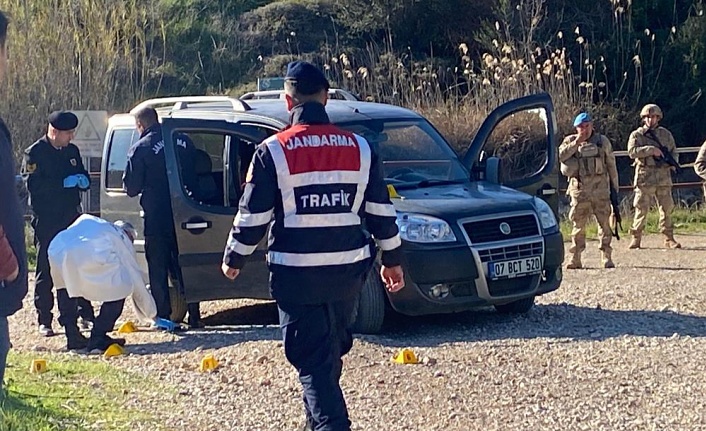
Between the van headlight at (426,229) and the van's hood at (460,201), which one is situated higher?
the van's hood at (460,201)

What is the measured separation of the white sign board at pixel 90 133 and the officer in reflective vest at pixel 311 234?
11.9 m

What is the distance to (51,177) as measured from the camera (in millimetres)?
9781

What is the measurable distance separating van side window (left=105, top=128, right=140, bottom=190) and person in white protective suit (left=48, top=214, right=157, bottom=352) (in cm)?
154

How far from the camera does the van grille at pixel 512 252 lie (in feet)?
29.3

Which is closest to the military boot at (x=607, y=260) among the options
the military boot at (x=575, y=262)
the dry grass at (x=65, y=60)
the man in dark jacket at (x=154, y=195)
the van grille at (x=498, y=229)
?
the military boot at (x=575, y=262)

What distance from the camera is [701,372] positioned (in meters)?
7.41

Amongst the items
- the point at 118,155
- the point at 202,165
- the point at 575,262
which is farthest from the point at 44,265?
the point at 575,262

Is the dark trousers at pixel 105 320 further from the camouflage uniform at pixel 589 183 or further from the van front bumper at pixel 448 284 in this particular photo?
the camouflage uniform at pixel 589 183

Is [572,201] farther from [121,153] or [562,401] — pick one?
[562,401]

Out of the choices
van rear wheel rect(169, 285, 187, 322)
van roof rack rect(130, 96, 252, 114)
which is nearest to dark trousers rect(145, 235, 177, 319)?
van rear wheel rect(169, 285, 187, 322)

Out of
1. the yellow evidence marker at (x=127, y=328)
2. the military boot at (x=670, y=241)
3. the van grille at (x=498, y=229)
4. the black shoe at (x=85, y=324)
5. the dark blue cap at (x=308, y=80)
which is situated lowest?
the military boot at (x=670, y=241)

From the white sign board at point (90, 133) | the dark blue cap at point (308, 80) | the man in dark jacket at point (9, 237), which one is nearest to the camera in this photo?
the man in dark jacket at point (9, 237)

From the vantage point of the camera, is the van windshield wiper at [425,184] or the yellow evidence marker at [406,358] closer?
the yellow evidence marker at [406,358]

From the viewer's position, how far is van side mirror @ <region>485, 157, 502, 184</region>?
33.3 ft
